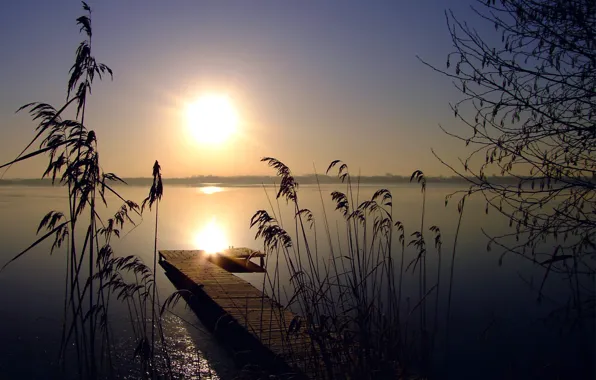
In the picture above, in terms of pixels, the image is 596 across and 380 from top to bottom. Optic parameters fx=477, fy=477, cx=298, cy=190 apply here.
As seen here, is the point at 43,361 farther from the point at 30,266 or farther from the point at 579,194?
the point at 30,266

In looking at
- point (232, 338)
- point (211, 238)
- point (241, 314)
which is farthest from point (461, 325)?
point (211, 238)

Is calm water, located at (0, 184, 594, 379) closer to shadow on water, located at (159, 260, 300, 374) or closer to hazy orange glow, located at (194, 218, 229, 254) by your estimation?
shadow on water, located at (159, 260, 300, 374)

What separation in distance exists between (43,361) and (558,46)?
32.2 ft

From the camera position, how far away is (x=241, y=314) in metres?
8.80

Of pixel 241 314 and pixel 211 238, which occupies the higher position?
pixel 241 314

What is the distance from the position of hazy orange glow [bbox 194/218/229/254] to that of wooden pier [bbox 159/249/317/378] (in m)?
5.95

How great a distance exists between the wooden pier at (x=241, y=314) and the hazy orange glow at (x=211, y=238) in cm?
595

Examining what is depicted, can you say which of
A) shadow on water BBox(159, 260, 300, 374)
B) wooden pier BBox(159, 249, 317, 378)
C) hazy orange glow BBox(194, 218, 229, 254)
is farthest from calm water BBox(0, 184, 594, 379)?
hazy orange glow BBox(194, 218, 229, 254)

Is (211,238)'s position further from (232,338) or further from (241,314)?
(241,314)

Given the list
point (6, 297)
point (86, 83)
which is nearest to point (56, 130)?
point (86, 83)

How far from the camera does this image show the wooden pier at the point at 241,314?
19.2ft

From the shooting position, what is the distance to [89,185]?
14.0 feet

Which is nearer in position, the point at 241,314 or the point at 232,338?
the point at 241,314

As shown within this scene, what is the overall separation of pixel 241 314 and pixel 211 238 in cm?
2457
